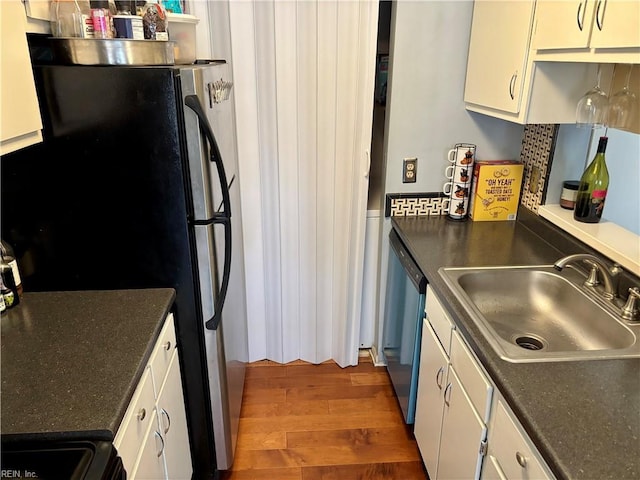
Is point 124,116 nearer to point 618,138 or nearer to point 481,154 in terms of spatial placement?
point 481,154

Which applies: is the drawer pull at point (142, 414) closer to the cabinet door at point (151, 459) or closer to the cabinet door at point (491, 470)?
the cabinet door at point (151, 459)

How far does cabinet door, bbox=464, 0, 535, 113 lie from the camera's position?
166cm

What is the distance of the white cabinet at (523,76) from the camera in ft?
5.35

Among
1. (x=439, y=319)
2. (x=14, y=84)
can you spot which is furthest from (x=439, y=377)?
(x=14, y=84)

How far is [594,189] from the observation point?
1.82 metres

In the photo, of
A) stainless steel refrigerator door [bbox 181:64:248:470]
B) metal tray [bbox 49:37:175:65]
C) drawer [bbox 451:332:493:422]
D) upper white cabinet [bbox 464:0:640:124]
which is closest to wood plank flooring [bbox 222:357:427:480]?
stainless steel refrigerator door [bbox 181:64:248:470]

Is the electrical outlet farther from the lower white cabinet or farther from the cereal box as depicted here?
the lower white cabinet

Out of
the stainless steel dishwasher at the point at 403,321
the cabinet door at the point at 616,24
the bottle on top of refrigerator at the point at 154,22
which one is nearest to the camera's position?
the cabinet door at the point at 616,24

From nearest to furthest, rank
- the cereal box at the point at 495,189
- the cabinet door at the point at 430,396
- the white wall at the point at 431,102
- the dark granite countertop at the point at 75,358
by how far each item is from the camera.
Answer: the dark granite countertop at the point at 75,358 → the cabinet door at the point at 430,396 → the white wall at the point at 431,102 → the cereal box at the point at 495,189

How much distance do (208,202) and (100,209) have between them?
1.06 feet

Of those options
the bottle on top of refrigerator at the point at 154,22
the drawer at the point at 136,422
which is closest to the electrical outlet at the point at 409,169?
the bottle on top of refrigerator at the point at 154,22

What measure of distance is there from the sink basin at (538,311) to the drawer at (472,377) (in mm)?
101

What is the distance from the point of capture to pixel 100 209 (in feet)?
4.90

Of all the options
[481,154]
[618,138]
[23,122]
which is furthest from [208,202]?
[618,138]
